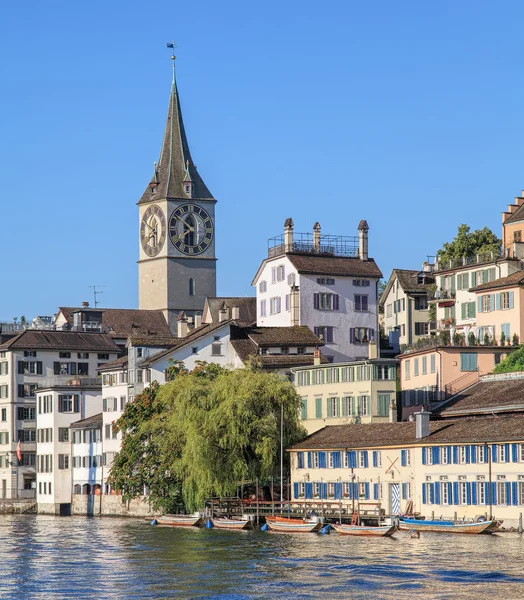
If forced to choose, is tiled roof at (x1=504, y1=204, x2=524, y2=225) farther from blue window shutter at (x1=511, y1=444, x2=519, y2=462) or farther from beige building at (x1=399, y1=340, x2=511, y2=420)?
blue window shutter at (x1=511, y1=444, x2=519, y2=462)

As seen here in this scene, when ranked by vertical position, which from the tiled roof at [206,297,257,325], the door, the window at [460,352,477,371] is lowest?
the door

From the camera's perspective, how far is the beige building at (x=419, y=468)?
8788 cm

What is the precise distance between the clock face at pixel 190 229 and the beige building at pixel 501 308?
77769 mm

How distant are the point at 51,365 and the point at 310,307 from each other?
32477mm

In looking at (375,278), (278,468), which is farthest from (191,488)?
(375,278)

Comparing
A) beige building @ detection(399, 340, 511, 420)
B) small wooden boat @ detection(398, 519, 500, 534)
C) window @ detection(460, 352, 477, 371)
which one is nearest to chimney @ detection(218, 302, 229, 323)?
beige building @ detection(399, 340, 511, 420)

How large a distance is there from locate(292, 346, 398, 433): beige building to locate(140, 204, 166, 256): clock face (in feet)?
270

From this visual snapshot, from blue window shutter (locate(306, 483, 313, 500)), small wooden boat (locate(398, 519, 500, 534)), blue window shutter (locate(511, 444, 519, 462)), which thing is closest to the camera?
small wooden boat (locate(398, 519, 500, 534))

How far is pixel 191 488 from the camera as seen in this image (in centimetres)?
10325

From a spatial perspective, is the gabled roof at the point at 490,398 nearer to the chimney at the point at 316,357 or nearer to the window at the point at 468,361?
the window at the point at 468,361

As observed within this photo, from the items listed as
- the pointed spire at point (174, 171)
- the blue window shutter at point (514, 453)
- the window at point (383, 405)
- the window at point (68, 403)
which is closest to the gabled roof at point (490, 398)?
the window at point (383, 405)

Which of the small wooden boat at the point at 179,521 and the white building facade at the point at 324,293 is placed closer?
the small wooden boat at the point at 179,521

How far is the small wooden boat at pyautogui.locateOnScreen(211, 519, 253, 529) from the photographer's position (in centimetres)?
9812

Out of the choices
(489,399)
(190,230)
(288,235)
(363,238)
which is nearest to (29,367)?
(288,235)
